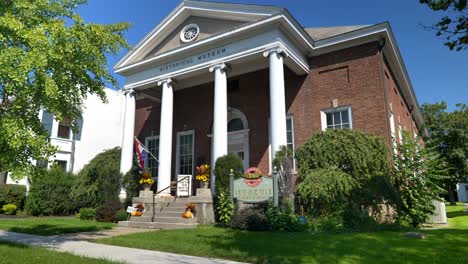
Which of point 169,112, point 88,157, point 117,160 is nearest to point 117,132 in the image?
point 88,157

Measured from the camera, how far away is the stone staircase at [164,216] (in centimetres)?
1264

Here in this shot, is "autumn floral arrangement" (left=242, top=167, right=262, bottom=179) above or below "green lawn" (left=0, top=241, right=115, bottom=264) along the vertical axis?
above

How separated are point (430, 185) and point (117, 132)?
25697mm

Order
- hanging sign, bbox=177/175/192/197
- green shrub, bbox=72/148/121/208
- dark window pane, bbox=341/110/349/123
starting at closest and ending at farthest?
dark window pane, bbox=341/110/349/123 < hanging sign, bbox=177/175/192/197 < green shrub, bbox=72/148/121/208

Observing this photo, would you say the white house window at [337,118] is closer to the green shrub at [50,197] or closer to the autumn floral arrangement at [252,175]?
the autumn floral arrangement at [252,175]

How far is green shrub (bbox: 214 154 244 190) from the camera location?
13016 millimetres

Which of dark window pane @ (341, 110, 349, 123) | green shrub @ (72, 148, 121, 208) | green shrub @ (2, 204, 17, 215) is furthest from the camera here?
green shrub @ (2, 204, 17, 215)

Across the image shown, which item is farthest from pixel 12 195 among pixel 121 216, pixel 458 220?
pixel 458 220

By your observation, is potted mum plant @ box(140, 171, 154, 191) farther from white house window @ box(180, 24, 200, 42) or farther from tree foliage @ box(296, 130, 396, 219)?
white house window @ box(180, 24, 200, 42)

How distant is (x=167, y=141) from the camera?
16.3 m

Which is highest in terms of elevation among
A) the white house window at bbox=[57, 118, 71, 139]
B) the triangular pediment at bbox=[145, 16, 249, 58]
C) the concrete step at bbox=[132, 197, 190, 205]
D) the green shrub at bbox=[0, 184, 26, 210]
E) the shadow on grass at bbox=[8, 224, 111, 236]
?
the triangular pediment at bbox=[145, 16, 249, 58]

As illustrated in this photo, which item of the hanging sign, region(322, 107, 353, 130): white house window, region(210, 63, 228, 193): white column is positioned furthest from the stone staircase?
region(322, 107, 353, 130): white house window

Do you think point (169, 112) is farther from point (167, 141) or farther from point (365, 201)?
point (365, 201)

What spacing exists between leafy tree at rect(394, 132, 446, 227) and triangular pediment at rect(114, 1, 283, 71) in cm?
732
